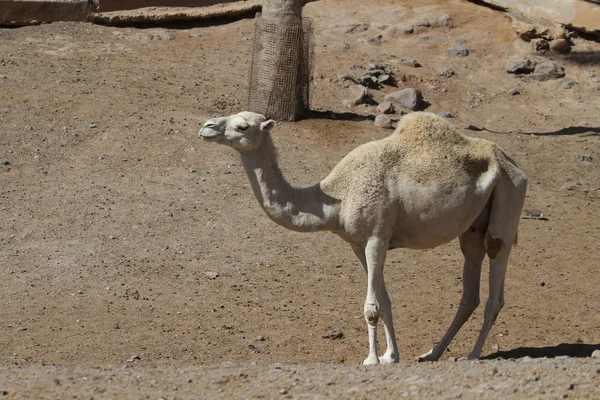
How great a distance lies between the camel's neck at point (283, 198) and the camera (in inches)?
328

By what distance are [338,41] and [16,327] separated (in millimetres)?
11708

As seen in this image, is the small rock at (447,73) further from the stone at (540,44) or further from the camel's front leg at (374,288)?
the camel's front leg at (374,288)

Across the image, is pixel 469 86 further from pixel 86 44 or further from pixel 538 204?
pixel 86 44

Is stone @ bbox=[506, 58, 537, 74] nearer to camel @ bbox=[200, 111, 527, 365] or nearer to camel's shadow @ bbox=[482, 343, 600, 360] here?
camel's shadow @ bbox=[482, 343, 600, 360]

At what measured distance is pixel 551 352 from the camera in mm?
9492

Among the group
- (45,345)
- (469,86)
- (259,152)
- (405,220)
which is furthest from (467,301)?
(469,86)

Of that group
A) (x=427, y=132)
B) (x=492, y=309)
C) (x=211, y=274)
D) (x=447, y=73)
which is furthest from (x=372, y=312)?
(x=447, y=73)

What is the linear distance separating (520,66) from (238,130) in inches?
475

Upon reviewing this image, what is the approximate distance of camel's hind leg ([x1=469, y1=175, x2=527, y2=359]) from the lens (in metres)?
8.84

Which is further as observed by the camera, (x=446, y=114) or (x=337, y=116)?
(x=446, y=114)

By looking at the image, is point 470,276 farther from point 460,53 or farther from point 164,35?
point 164,35

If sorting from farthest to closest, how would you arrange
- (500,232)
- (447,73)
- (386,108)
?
A: (447,73)
(386,108)
(500,232)

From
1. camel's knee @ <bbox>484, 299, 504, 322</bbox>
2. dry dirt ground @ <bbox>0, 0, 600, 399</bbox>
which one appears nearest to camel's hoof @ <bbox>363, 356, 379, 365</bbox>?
dry dirt ground @ <bbox>0, 0, 600, 399</bbox>

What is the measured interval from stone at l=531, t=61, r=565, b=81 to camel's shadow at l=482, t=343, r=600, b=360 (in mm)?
Result: 10178
